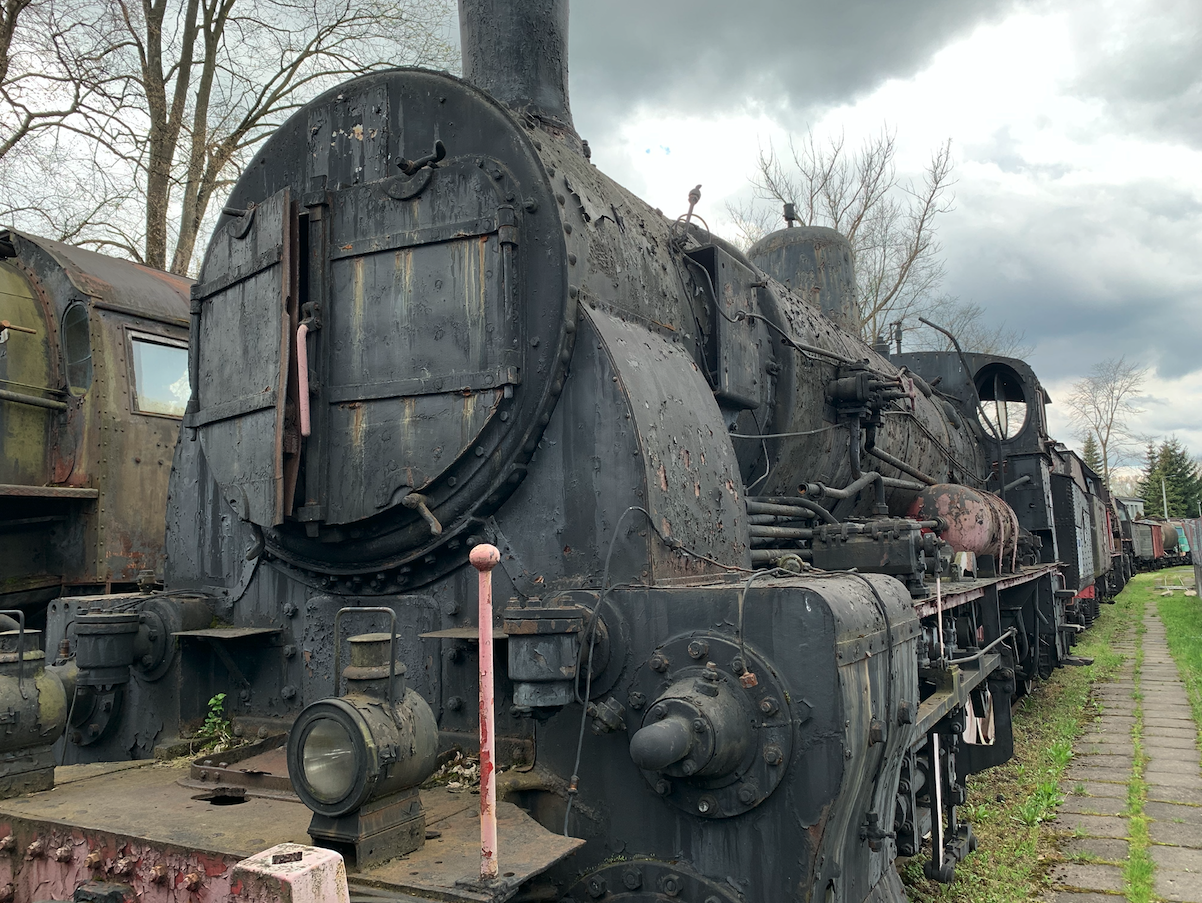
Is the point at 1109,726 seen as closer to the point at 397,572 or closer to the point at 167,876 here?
the point at 397,572

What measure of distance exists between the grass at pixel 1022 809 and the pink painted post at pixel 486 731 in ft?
9.77

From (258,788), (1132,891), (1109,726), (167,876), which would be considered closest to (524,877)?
(167,876)

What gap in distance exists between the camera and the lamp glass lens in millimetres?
2322

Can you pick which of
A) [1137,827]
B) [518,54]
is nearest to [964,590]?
[1137,827]

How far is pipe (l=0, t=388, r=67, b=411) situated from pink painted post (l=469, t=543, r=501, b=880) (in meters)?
5.61

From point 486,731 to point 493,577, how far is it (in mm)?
1059

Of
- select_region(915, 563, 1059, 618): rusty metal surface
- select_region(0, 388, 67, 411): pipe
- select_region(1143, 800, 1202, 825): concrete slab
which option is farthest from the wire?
select_region(0, 388, 67, 411): pipe

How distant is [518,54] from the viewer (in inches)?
165

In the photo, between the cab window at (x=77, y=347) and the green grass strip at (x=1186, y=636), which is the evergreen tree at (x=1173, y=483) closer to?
the green grass strip at (x=1186, y=636)

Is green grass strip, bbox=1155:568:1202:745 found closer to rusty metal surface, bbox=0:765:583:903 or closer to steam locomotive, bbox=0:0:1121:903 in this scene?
steam locomotive, bbox=0:0:1121:903

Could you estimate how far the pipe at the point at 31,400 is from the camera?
21.1 ft

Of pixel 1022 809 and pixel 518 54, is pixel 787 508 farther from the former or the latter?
pixel 1022 809

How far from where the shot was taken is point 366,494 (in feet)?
11.0

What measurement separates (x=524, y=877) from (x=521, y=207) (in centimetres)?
215
